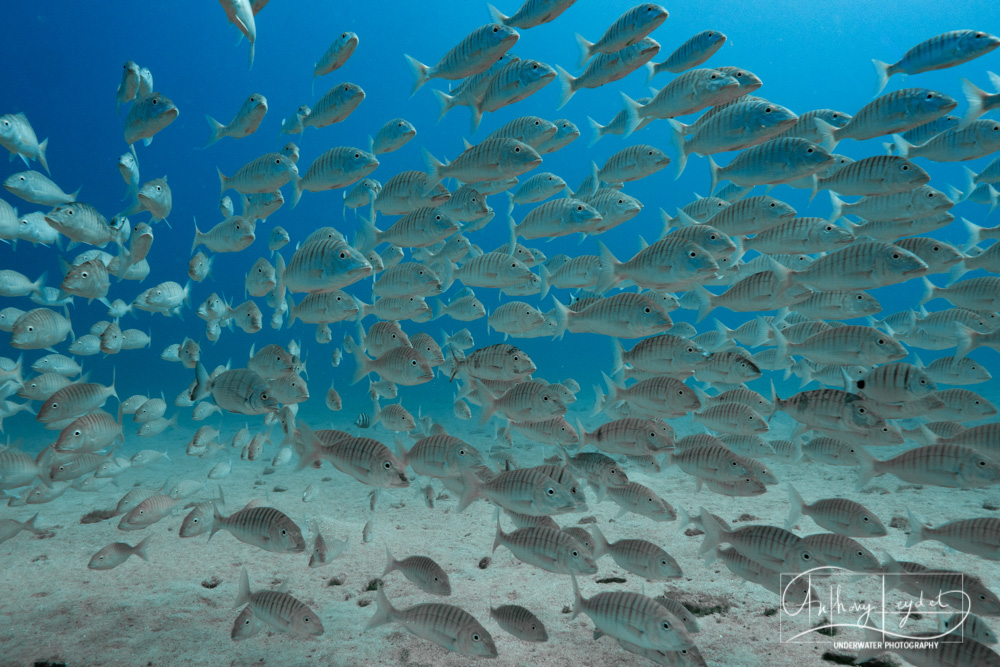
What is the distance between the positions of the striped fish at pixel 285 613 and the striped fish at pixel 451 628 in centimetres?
53

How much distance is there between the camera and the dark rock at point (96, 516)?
6.49 metres

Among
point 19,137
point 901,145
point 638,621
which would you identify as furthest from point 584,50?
point 19,137

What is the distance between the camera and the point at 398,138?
15.3 ft

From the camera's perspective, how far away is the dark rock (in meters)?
6.49

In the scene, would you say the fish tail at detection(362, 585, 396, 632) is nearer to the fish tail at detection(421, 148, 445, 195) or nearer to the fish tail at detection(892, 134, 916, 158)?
the fish tail at detection(421, 148, 445, 195)

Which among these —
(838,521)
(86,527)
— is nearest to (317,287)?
(838,521)

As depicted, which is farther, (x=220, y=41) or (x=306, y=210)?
(x=306, y=210)

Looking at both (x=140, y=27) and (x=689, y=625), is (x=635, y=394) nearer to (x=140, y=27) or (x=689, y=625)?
(x=689, y=625)

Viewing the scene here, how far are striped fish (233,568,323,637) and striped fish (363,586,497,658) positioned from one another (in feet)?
1.72

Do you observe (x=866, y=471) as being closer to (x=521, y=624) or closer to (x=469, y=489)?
(x=521, y=624)

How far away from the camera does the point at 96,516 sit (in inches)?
260

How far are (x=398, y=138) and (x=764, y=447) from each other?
4853mm

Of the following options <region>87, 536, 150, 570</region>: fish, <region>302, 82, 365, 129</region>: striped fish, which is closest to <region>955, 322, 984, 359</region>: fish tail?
<region>302, 82, 365, 129</region>: striped fish

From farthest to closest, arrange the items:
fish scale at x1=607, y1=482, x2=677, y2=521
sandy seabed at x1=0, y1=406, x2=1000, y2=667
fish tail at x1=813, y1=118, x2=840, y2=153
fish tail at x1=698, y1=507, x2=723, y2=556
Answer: fish tail at x1=813, y1=118, x2=840, y2=153 < fish scale at x1=607, y1=482, x2=677, y2=521 < sandy seabed at x1=0, y1=406, x2=1000, y2=667 < fish tail at x1=698, y1=507, x2=723, y2=556
